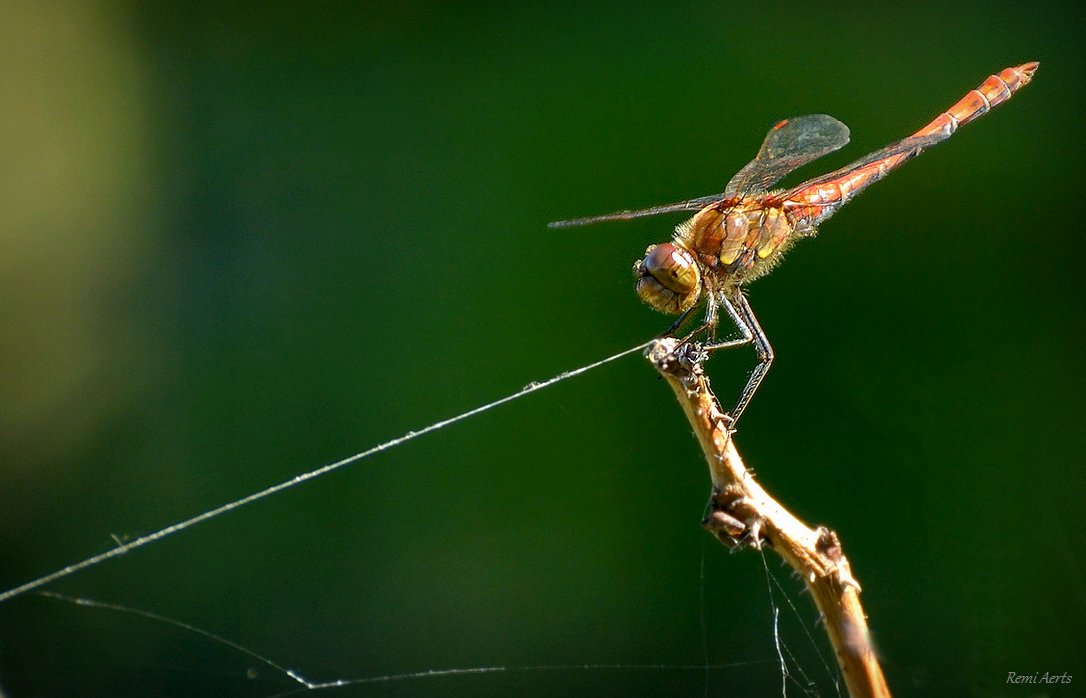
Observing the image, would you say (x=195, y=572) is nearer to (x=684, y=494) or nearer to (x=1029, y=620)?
(x=684, y=494)

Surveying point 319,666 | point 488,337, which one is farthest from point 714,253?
point 319,666

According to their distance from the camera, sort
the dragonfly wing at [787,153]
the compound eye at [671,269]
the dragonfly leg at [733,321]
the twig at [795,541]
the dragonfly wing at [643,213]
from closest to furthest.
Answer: the twig at [795,541] → the dragonfly wing at [643,213] → the compound eye at [671,269] → the dragonfly leg at [733,321] → the dragonfly wing at [787,153]

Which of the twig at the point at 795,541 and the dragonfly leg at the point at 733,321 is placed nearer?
the twig at the point at 795,541

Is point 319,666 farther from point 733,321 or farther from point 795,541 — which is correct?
point 795,541

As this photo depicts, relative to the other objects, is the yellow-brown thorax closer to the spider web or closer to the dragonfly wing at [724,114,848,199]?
the dragonfly wing at [724,114,848,199]
